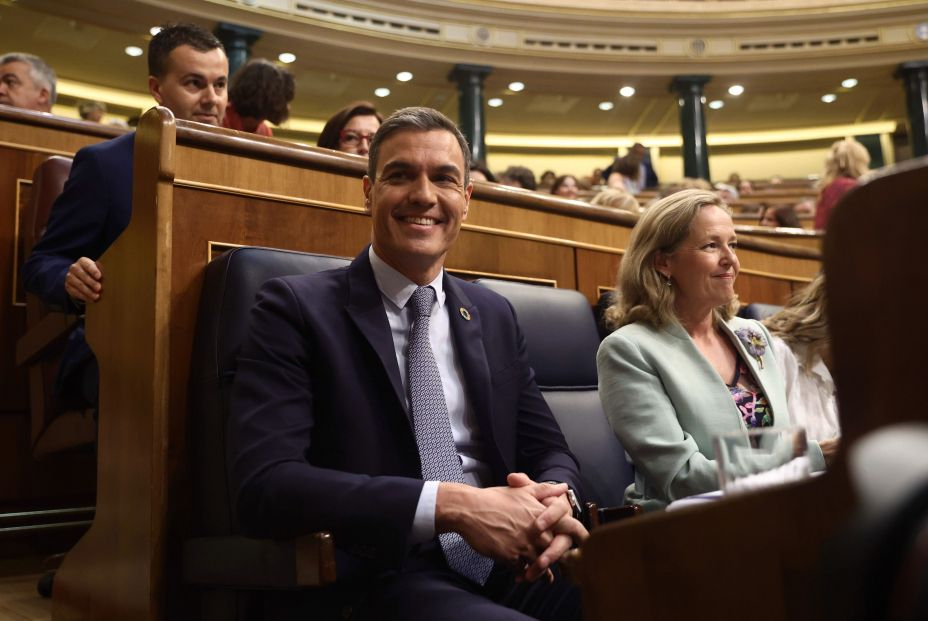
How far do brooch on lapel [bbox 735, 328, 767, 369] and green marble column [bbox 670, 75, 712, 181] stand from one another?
5.34m

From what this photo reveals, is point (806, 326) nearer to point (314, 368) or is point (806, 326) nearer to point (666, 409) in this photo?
point (666, 409)

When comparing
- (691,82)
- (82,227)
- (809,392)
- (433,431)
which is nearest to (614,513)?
(433,431)

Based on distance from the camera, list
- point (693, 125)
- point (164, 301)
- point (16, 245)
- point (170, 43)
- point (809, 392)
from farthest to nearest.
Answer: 1. point (693, 125)
2. point (16, 245)
3. point (170, 43)
4. point (809, 392)
5. point (164, 301)

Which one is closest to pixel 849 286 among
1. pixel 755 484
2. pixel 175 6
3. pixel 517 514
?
pixel 755 484

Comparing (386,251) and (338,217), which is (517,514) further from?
(338,217)

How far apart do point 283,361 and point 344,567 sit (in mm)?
187

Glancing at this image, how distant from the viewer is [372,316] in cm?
84

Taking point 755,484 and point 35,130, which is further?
point 35,130

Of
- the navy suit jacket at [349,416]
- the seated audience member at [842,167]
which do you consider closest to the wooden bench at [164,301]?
the navy suit jacket at [349,416]

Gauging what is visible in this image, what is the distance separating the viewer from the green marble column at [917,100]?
627cm

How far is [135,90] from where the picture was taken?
6754mm

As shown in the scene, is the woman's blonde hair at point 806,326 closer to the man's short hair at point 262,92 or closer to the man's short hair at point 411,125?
the man's short hair at point 411,125

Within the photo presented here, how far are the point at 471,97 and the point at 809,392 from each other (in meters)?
5.10

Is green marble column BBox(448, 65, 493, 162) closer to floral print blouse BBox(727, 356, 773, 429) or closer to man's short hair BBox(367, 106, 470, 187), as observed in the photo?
floral print blouse BBox(727, 356, 773, 429)
